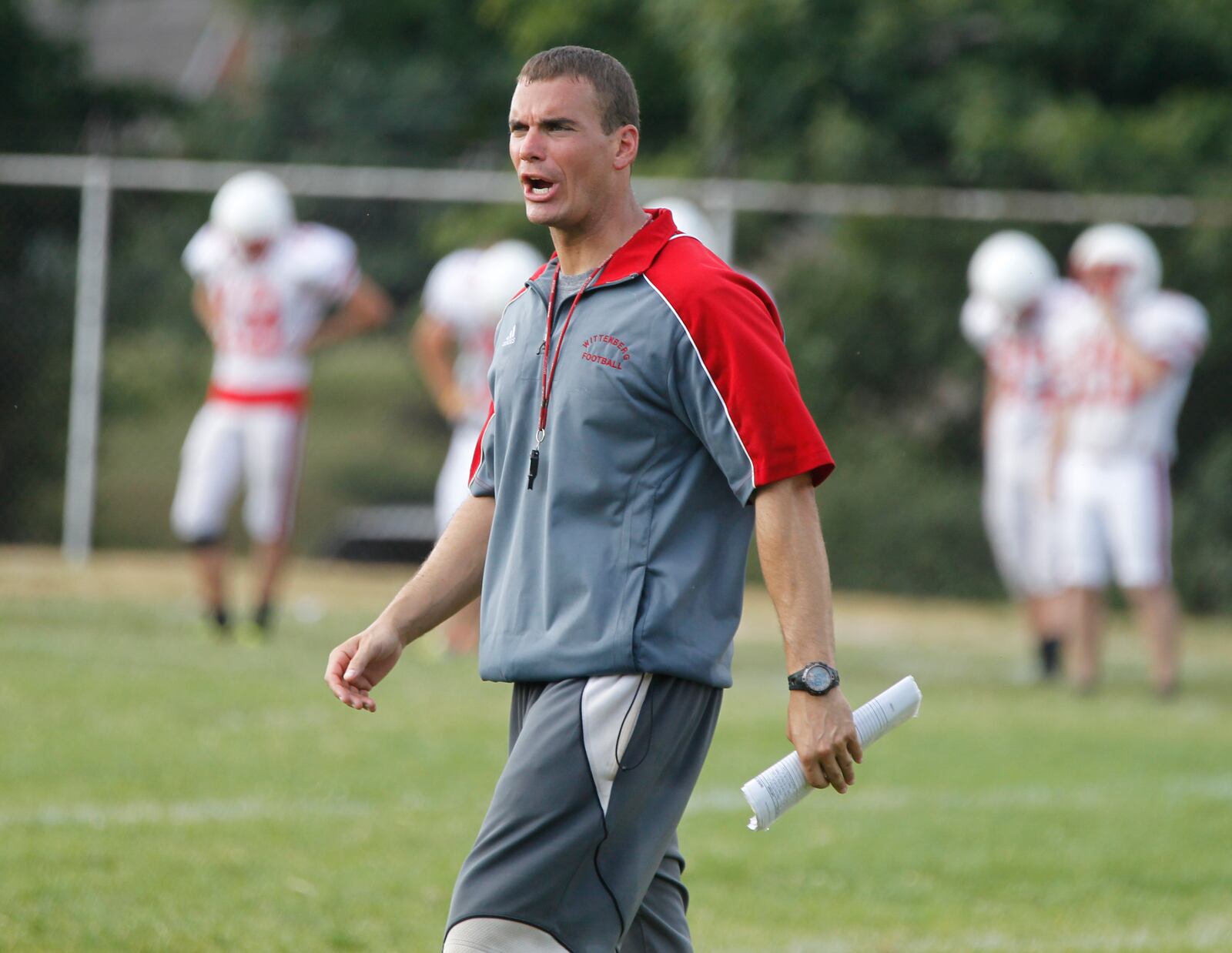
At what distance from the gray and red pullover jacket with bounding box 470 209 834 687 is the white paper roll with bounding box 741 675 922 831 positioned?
230 mm

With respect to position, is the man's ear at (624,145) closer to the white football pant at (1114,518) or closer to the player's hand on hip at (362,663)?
the player's hand on hip at (362,663)

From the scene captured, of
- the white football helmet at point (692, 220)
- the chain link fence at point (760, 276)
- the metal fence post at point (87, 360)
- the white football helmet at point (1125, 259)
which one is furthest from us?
the chain link fence at point (760, 276)

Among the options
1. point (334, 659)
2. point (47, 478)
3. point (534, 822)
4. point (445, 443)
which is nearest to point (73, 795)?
Result: point (334, 659)

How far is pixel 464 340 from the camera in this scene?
40.4 ft

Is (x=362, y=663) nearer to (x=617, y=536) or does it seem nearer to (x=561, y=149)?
(x=617, y=536)

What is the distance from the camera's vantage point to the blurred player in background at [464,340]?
1189cm

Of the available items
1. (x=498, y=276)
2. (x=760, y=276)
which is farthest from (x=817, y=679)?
(x=760, y=276)

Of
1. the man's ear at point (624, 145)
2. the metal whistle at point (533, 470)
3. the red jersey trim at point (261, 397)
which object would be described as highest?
the red jersey trim at point (261, 397)

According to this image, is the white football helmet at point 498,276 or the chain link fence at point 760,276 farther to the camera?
Answer: the chain link fence at point 760,276

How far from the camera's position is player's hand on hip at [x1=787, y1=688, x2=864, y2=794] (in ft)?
11.2

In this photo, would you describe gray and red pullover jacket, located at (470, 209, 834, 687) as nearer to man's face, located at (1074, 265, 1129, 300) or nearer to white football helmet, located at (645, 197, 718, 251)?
white football helmet, located at (645, 197, 718, 251)

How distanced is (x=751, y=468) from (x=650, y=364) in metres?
0.27

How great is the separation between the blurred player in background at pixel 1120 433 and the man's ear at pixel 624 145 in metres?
8.39

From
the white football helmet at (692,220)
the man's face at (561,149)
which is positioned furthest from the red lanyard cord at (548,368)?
the white football helmet at (692,220)
